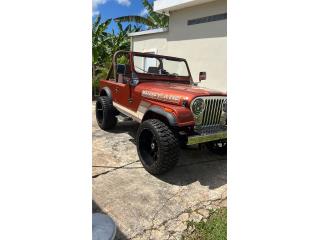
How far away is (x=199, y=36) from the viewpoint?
8.05m

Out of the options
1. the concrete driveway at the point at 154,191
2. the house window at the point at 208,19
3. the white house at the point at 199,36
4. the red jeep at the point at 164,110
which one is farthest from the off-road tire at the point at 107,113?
the house window at the point at 208,19

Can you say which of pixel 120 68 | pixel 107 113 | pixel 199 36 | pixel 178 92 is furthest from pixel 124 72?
pixel 199 36

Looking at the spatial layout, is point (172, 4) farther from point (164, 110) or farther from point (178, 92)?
point (164, 110)

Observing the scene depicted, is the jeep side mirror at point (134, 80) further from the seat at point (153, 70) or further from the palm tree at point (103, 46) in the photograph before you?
the palm tree at point (103, 46)

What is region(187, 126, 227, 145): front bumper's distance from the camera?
11.0ft

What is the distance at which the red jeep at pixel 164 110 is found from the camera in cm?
341

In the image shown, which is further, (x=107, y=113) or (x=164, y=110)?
(x=107, y=113)

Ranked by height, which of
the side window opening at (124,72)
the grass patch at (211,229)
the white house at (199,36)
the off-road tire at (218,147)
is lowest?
the grass patch at (211,229)

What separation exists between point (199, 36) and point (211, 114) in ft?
16.2

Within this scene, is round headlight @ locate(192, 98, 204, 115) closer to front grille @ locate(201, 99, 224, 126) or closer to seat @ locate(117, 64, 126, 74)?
front grille @ locate(201, 99, 224, 126)
